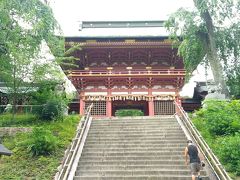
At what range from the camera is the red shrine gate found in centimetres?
2577

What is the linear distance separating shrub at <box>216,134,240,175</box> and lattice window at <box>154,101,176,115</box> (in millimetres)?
13176

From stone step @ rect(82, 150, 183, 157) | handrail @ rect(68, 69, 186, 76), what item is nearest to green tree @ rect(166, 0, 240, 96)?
handrail @ rect(68, 69, 186, 76)

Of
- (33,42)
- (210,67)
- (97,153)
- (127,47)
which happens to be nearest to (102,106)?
(127,47)

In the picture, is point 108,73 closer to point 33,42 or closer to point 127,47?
point 127,47

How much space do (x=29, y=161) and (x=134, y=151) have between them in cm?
382

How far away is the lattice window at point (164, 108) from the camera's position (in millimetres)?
25672

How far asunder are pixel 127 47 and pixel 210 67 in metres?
7.25

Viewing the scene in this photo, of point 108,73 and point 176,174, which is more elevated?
point 108,73

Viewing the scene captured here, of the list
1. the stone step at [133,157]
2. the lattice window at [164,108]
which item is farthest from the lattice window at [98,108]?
the stone step at [133,157]

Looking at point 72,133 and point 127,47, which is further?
point 127,47

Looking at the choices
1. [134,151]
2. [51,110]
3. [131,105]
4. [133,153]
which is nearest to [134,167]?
[133,153]

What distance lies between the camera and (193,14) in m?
21.1

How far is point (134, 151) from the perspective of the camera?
13.6m

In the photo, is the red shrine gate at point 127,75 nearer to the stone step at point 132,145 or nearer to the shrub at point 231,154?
the stone step at point 132,145
